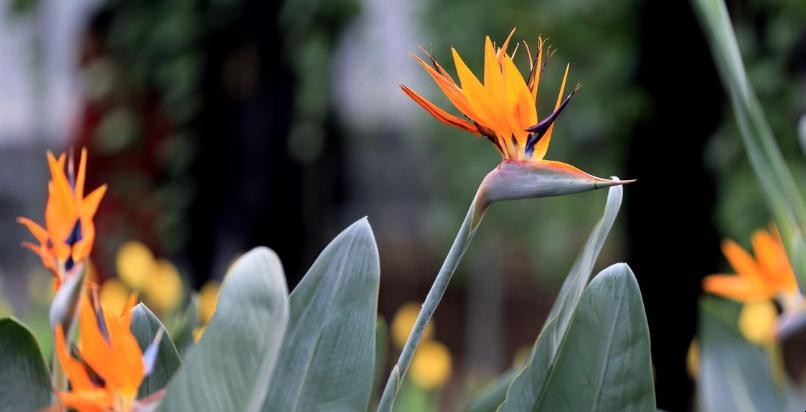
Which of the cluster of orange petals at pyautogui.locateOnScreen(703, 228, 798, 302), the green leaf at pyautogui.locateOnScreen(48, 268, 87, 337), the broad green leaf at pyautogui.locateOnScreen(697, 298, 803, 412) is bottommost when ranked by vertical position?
the broad green leaf at pyautogui.locateOnScreen(697, 298, 803, 412)

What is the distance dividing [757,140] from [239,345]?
0.90ft

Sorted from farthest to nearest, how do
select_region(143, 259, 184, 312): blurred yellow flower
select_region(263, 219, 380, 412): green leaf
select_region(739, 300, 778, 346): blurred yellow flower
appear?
1. select_region(143, 259, 184, 312): blurred yellow flower
2. select_region(739, 300, 778, 346): blurred yellow flower
3. select_region(263, 219, 380, 412): green leaf

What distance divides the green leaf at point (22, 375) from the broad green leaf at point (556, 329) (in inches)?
7.4

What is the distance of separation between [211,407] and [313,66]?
70.2 inches

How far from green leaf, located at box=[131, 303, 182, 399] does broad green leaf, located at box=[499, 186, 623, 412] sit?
14 cm

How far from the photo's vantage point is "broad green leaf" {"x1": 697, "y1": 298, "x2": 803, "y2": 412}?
741mm

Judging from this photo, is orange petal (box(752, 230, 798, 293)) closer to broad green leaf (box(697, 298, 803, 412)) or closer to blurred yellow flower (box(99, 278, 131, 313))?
broad green leaf (box(697, 298, 803, 412))

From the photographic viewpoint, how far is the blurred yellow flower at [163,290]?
1443mm

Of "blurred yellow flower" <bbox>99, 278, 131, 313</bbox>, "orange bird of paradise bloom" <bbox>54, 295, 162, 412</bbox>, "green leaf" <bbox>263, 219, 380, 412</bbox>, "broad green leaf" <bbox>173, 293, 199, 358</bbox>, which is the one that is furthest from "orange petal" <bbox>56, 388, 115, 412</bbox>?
"blurred yellow flower" <bbox>99, 278, 131, 313</bbox>

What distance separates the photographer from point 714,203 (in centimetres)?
172

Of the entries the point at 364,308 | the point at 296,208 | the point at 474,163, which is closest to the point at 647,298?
the point at 296,208

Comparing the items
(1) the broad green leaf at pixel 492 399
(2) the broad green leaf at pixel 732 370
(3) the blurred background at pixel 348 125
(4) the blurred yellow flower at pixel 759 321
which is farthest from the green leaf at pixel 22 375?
(3) the blurred background at pixel 348 125

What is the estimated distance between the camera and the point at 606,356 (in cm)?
45

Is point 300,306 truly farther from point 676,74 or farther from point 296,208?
point 296,208
